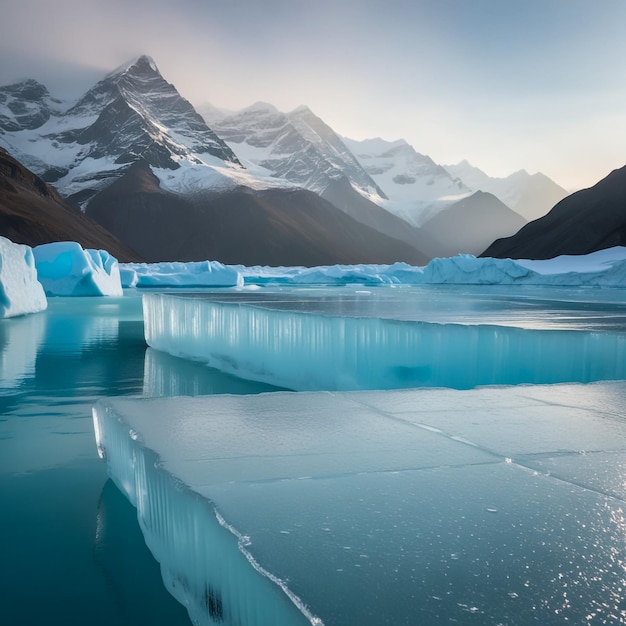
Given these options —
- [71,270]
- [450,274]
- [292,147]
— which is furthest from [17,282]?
[292,147]

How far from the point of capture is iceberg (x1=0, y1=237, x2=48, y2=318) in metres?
12.8

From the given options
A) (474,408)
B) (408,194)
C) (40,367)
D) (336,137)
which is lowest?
(40,367)

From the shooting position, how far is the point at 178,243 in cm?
8962

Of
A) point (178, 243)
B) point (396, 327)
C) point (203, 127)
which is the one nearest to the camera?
point (396, 327)

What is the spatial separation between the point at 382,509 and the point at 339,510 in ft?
0.33

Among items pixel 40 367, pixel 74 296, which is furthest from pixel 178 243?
pixel 40 367

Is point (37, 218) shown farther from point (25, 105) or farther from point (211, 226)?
point (25, 105)

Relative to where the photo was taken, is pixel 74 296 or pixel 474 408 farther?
pixel 74 296

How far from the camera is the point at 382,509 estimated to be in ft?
4.65

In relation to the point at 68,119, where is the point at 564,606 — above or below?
below

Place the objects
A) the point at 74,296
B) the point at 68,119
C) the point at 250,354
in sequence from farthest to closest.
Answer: the point at 68,119 → the point at 74,296 → the point at 250,354

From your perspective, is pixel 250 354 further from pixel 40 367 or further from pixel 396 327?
pixel 40 367

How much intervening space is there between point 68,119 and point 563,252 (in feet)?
360

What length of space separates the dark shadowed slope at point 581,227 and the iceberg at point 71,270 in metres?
46.1
